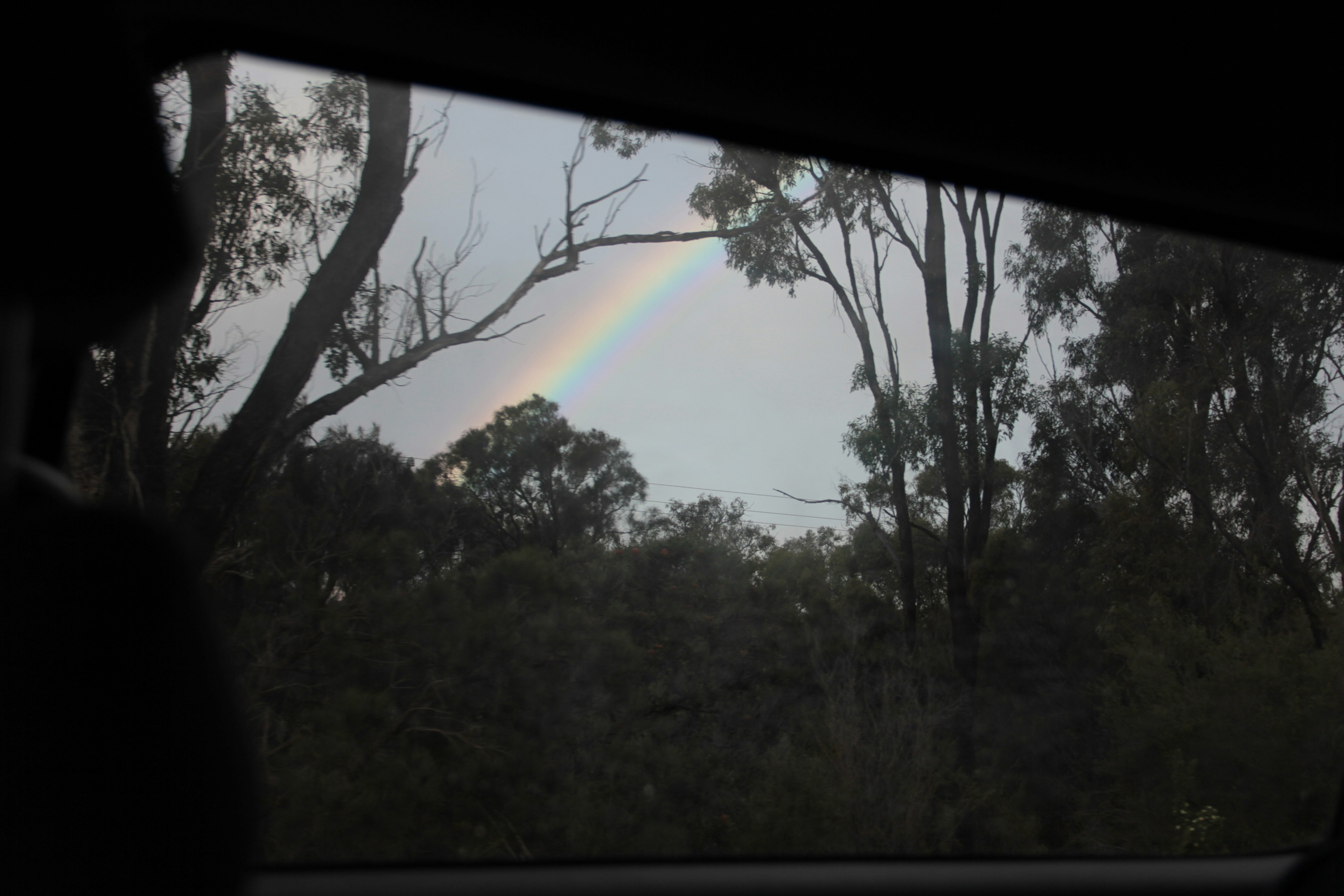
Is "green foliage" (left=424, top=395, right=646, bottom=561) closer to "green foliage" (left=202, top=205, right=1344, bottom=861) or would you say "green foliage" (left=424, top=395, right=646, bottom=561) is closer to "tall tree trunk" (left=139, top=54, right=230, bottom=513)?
"green foliage" (left=202, top=205, right=1344, bottom=861)

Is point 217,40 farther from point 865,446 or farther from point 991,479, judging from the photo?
point 991,479

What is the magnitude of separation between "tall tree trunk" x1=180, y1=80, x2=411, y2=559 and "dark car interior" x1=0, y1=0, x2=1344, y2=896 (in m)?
5.13

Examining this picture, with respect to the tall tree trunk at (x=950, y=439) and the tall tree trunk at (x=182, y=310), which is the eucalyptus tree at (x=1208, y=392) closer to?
the tall tree trunk at (x=950, y=439)

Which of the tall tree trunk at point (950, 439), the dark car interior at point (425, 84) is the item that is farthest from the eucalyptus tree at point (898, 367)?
the dark car interior at point (425, 84)

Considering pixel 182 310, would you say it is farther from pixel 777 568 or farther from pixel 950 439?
pixel 950 439

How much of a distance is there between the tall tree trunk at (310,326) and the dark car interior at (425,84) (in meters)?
5.13

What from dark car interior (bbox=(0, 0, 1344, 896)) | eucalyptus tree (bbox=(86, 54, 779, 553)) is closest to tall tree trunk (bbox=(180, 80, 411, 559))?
eucalyptus tree (bbox=(86, 54, 779, 553))

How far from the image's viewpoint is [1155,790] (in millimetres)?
7684

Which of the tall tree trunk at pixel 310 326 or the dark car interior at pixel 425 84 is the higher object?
the tall tree trunk at pixel 310 326

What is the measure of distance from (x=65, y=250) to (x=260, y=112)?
7.39m

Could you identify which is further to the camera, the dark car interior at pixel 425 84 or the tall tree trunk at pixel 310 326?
the tall tree trunk at pixel 310 326

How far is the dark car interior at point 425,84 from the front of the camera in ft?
2.18

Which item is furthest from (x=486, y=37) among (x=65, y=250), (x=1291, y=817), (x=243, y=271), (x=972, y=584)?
(x=972, y=584)

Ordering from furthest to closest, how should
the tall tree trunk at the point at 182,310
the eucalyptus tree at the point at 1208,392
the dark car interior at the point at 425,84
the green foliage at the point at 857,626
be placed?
the eucalyptus tree at the point at 1208,392 → the green foliage at the point at 857,626 → the tall tree trunk at the point at 182,310 → the dark car interior at the point at 425,84
